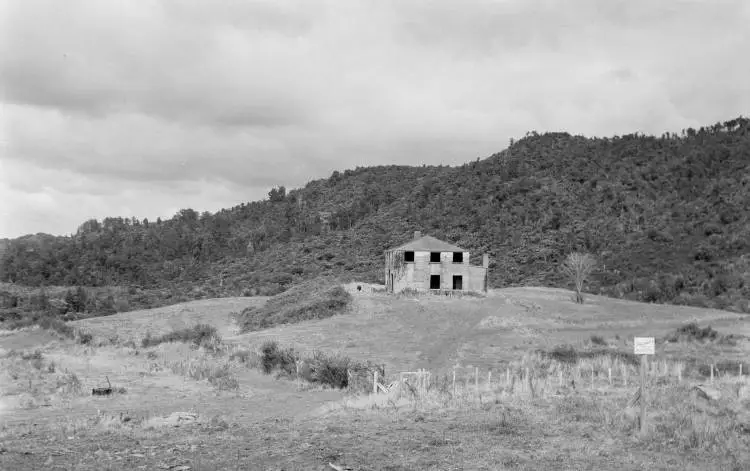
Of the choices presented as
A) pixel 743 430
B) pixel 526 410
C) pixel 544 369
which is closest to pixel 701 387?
pixel 743 430

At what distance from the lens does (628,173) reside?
296ft

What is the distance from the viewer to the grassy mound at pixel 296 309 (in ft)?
137

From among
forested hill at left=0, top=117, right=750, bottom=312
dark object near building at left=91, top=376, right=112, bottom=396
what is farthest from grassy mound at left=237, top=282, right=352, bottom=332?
dark object near building at left=91, top=376, right=112, bottom=396

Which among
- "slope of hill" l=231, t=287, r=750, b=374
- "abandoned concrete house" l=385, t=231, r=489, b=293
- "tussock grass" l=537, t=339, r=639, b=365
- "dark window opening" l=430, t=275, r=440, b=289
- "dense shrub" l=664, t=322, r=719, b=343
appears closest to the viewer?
"tussock grass" l=537, t=339, r=639, b=365

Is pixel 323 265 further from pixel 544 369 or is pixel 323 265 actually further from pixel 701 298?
pixel 544 369

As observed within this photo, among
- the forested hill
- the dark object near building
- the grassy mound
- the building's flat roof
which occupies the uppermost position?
the forested hill

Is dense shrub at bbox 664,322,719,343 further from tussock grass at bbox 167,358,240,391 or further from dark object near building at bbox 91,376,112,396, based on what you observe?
dark object near building at bbox 91,376,112,396

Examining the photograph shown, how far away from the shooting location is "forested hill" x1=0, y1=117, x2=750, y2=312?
2552 inches

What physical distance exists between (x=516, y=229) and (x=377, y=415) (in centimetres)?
6947

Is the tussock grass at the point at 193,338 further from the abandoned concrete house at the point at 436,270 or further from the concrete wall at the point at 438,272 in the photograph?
the concrete wall at the point at 438,272

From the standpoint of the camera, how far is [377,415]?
47.4 ft

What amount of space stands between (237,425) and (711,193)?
7495 centimetres

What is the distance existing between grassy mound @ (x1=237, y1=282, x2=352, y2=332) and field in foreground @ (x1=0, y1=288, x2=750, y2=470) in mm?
9244

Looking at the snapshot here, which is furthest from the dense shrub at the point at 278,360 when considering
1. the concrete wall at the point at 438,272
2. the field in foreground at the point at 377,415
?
the concrete wall at the point at 438,272
